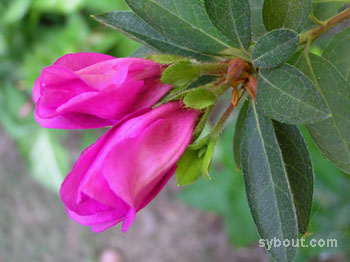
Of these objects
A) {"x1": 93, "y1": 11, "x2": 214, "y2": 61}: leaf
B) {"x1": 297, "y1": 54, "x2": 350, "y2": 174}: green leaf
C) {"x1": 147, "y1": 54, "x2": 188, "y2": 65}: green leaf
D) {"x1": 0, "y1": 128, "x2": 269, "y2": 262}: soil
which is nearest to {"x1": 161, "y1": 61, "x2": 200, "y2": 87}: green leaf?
{"x1": 147, "y1": 54, "x2": 188, "y2": 65}: green leaf

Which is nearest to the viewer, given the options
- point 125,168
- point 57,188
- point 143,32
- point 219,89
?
point 125,168

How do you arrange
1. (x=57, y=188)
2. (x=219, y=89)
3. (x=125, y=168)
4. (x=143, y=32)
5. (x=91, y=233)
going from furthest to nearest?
1. (x=91, y=233)
2. (x=57, y=188)
3. (x=143, y=32)
4. (x=219, y=89)
5. (x=125, y=168)

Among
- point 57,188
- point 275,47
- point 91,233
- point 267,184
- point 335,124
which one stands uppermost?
point 275,47

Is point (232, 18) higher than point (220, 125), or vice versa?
point (232, 18)

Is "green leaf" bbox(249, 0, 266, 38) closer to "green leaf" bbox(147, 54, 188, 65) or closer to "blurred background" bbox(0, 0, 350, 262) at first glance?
"green leaf" bbox(147, 54, 188, 65)

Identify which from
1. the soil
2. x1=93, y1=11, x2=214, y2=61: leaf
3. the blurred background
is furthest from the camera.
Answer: the soil

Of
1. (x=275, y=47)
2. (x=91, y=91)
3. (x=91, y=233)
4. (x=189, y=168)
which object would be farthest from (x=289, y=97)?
(x=91, y=233)

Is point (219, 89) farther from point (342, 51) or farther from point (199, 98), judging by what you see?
point (342, 51)
